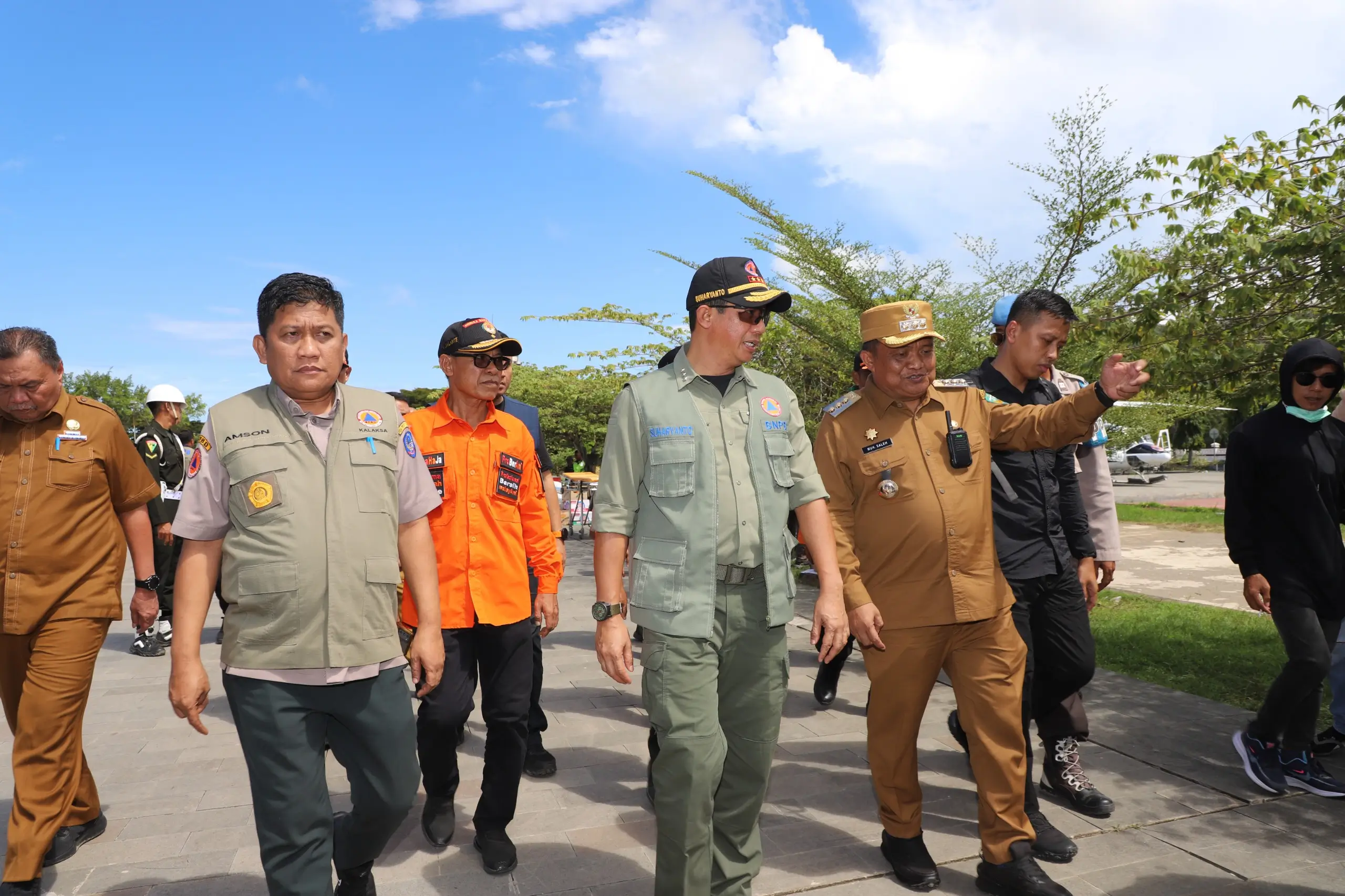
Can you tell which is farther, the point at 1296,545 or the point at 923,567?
the point at 1296,545

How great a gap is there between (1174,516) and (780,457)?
18308mm

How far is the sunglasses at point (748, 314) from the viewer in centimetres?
319

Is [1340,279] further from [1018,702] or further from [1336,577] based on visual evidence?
[1018,702]

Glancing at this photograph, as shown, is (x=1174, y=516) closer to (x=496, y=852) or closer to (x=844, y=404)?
(x=844, y=404)

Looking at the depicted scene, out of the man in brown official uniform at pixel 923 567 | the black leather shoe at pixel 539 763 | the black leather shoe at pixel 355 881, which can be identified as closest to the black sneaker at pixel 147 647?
the black leather shoe at pixel 539 763

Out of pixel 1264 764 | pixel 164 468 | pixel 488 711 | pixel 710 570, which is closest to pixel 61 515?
pixel 488 711

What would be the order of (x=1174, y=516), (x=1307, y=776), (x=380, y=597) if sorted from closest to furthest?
(x=380, y=597) → (x=1307, y=776) → (x=1174, y=516)

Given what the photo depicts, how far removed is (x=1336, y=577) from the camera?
14.6ft

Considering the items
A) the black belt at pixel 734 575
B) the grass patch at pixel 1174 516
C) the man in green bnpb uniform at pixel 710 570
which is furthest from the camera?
the grass patch at pixel 1174 516

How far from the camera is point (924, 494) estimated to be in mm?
3656

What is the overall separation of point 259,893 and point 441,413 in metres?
1.98

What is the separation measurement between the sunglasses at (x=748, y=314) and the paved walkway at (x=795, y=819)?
82.7 inches

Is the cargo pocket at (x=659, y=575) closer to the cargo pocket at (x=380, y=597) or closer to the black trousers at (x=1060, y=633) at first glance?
the cargo pocket at (x=380, y=597)

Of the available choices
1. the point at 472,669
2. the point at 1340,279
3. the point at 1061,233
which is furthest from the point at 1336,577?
the point at 1061,233
